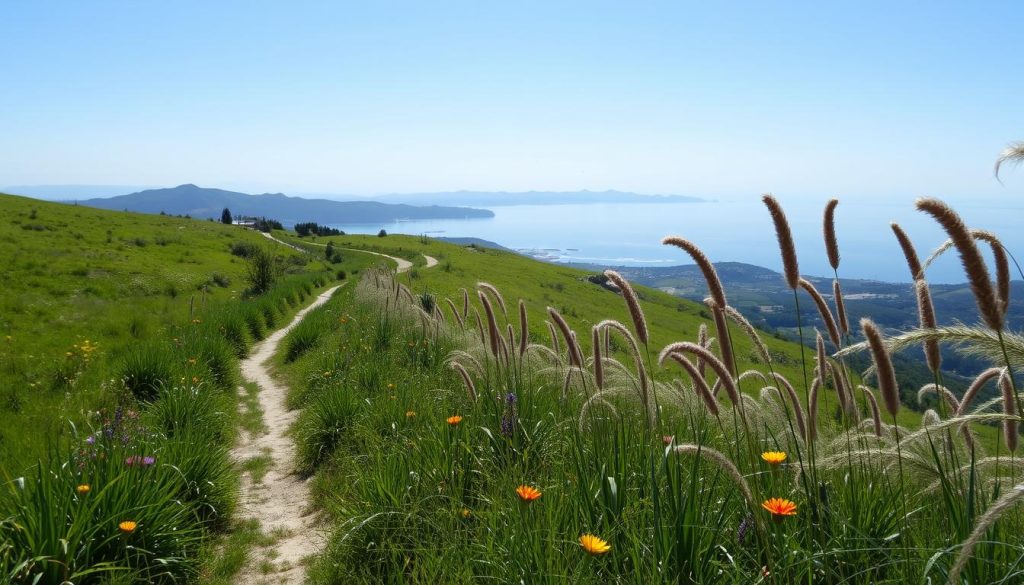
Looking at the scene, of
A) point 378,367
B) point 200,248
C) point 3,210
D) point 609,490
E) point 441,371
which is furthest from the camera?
point 3,210

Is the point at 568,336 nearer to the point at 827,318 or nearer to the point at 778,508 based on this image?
the point at 827,318

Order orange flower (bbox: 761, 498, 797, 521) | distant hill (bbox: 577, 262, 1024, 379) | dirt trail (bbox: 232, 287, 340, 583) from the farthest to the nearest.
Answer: distant hill (bbox: 577, 262, 1024, 379) < dirt trail (bbox: 232, 287, 340, 583) < orange flower (bbox: 761, 498, 797, 521)

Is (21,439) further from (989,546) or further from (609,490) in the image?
(989,546)

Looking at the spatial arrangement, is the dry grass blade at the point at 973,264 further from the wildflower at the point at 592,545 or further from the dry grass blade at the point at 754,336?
the wildflower at the point at 592,545

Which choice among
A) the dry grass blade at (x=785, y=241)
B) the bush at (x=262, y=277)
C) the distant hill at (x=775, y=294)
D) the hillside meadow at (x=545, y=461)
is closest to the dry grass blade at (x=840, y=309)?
the hillside meadow at (x=545, y=461)

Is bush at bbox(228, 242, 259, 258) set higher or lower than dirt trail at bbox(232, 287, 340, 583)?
higher

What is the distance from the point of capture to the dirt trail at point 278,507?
5500mm

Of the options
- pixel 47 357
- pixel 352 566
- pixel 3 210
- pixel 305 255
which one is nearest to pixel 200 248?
pixel 305 255

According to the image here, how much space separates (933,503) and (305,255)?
60.2 m

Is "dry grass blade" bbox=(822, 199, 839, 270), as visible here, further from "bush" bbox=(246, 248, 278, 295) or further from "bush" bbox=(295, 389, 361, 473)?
"bush" bbox=(246, 248, 278, 295)

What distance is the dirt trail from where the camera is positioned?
550 centimetres

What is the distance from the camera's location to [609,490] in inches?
142

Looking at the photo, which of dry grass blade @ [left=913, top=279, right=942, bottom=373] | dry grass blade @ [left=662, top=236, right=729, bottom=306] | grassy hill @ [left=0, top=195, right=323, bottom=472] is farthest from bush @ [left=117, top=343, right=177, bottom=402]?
dry grass blade @ [left=913, top=279, right=942, bottom=373]

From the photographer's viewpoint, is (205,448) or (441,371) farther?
(441,371)
